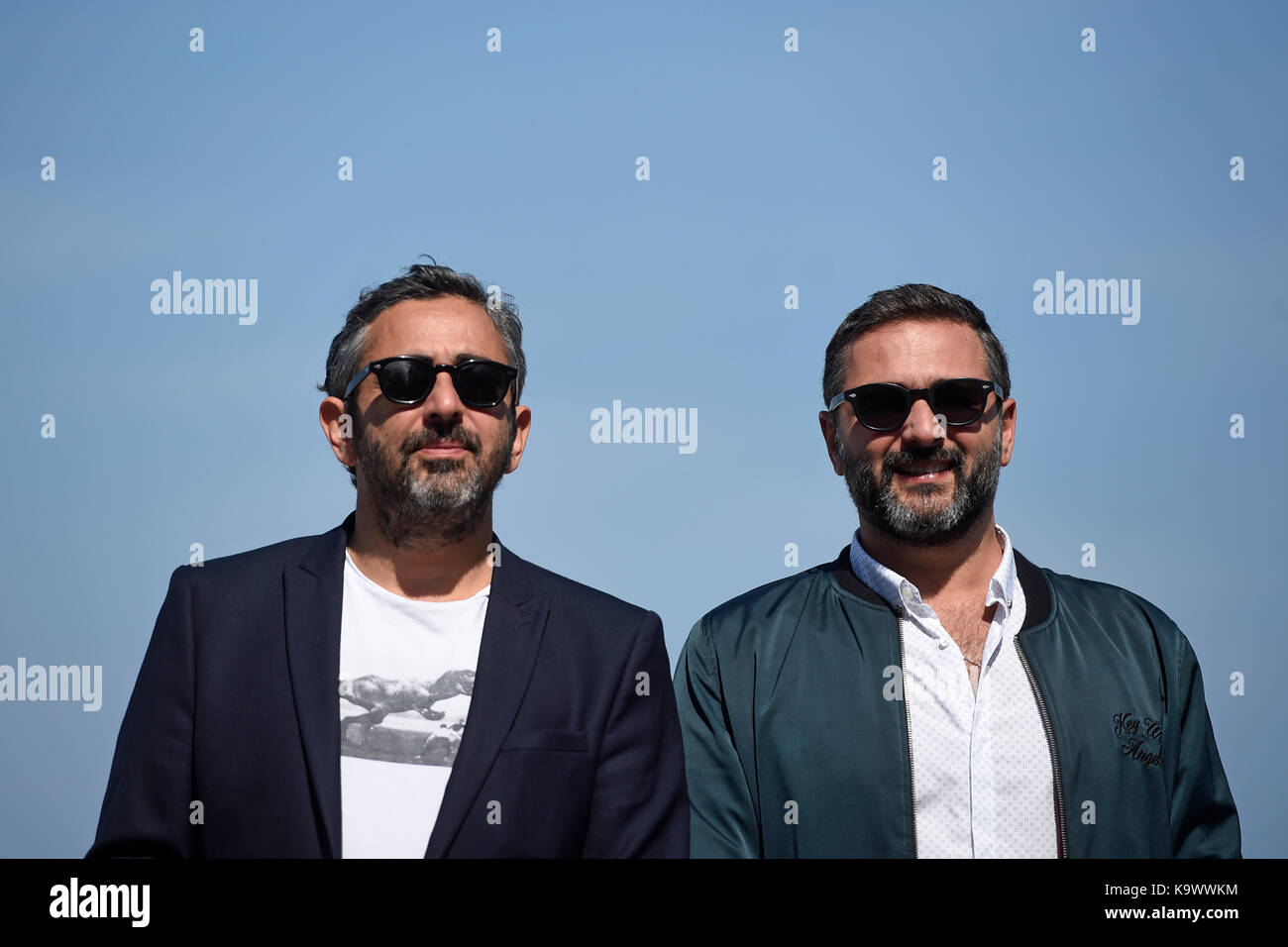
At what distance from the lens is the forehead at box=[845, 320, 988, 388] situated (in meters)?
6.18

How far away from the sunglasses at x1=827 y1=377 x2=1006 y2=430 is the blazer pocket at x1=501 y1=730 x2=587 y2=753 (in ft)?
6.57

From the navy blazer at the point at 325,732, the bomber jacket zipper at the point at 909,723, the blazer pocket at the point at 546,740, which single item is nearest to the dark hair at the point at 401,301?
the navy blazer at the point at 325,732

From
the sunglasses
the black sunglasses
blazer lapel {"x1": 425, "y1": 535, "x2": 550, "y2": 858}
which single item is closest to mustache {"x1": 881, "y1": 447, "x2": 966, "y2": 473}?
the sunglasses

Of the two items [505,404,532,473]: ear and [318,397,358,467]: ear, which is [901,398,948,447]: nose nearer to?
[505,404,532,473]: ear

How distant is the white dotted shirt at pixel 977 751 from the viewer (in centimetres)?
563

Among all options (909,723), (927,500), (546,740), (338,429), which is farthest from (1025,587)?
(338,429)

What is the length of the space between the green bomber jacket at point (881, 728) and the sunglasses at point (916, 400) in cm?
80

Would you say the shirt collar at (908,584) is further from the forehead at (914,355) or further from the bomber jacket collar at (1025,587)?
the forehead at (914,355)

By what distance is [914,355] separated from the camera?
20.4 ft

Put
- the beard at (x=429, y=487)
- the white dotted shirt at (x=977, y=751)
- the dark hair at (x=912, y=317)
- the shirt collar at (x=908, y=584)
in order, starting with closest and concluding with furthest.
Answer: the beard at (x=429, y=487)
the white dotted shirt at (x=977, y=751)
the shirt collar at (x=908, y=584)
the dark hair at (x=912, y=317)

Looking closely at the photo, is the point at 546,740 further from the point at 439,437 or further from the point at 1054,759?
the point at 1054,759

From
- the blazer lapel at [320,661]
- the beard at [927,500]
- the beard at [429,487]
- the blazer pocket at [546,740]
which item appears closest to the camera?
the blazer lapel at [320,661]
